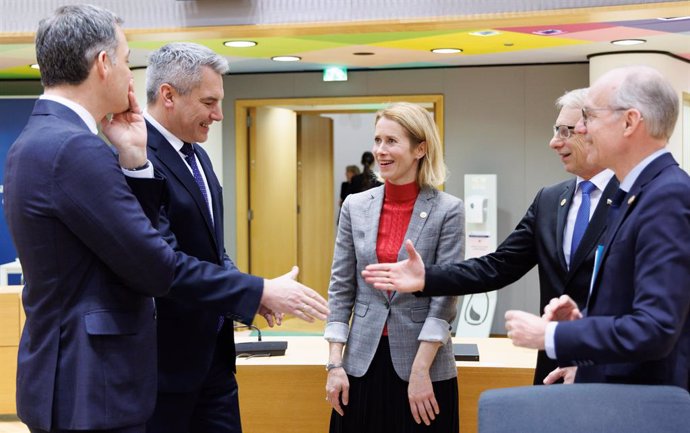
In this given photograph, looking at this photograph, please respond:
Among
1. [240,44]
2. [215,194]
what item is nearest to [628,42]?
[240,44]

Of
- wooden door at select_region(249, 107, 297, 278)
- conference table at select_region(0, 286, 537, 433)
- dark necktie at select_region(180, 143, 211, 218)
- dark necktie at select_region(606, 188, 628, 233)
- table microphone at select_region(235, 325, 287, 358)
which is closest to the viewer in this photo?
dark necktie at select_region(606, 188, 628, 233)

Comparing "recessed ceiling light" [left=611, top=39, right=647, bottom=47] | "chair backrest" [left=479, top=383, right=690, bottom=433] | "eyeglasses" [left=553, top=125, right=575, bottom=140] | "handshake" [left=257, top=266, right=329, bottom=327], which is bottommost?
"chair backrest" [left=479, top=383, right=690, bottom=433]

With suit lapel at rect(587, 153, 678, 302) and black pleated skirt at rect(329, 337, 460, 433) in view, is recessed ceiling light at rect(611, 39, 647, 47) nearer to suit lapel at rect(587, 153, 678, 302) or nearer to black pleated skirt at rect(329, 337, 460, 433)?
black pleated skirt at rect(329, 337, 460, 433)

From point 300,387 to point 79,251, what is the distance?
187cm

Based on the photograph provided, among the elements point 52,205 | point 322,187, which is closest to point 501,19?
point 52,205

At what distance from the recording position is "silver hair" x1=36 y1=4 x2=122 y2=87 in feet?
6.25

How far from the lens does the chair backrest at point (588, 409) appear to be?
1.70m

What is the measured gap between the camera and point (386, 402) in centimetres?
279

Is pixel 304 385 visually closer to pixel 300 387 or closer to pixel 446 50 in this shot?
pixel 300 387

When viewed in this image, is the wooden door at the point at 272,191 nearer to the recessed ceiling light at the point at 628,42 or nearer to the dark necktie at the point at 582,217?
the recessed ceiling light at the point at 628,42

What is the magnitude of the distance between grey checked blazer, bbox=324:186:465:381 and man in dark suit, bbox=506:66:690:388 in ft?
2.63

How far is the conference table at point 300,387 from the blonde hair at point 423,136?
954 mm

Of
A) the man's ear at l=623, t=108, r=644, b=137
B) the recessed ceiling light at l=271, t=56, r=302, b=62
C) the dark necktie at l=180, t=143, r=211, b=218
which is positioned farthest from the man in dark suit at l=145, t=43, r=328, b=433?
the recessed ceiling light at l=271, t=56, r=302, b=62

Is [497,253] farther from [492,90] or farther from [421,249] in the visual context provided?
[492,90]
